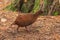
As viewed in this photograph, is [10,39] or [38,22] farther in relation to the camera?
[38,22]

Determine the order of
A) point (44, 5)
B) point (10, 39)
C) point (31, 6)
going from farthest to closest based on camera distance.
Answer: point (31, 6), point (44, 5), point (10, 39)

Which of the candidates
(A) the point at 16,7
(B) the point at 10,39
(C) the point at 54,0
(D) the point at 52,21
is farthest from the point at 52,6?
(B) the point at 10,39

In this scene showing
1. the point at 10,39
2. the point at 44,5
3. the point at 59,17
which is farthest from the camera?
the point at 44,5

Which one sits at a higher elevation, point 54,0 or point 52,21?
point 54,0

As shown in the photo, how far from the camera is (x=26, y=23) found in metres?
5.15

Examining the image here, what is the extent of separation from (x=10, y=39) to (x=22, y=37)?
0.92 feet

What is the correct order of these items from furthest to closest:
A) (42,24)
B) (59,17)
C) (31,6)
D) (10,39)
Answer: (31,6), (59,17), (42,24), (10,39)

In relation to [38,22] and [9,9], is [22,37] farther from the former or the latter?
[9,9]

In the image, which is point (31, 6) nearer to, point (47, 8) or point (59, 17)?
point (47, 8)

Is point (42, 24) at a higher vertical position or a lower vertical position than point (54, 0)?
lower

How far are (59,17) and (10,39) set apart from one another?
6.92 ft

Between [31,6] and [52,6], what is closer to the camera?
[52,6]

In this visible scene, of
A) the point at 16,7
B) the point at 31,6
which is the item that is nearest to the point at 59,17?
the point at 31,6

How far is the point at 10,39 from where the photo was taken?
5.09 metres
